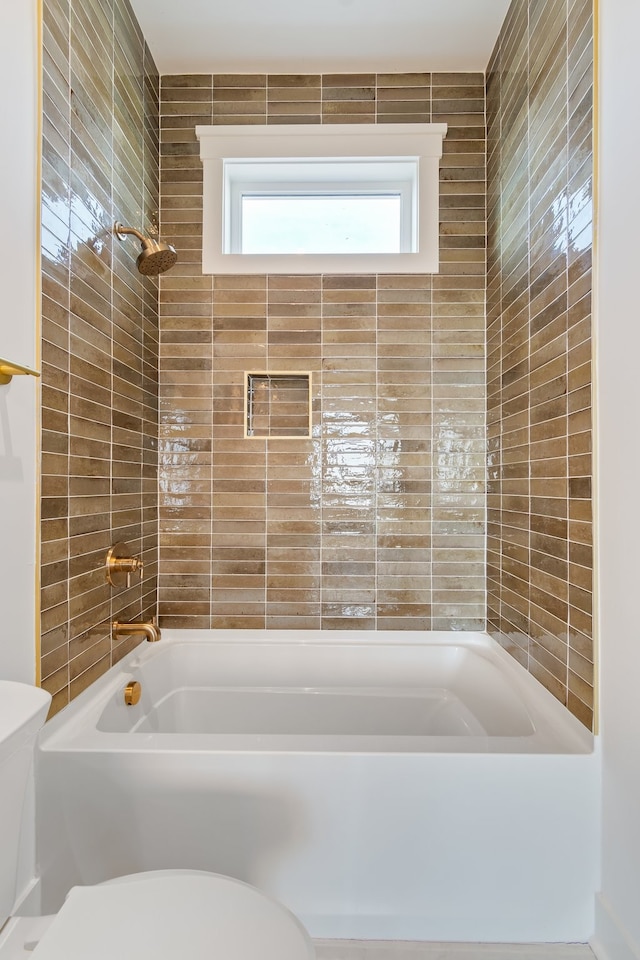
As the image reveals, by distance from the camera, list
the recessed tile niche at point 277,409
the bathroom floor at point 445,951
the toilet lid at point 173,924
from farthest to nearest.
Result: 1. the recessed tile niche at point 277,409
2. the bathroom floor at point 445,951
3. the toilet lid at point 173,924

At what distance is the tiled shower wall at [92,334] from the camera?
134 cm

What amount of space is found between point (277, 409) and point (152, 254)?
79cm

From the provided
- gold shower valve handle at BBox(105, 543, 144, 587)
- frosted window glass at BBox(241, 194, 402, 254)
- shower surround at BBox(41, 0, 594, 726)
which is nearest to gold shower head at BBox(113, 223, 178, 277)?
shower surround at BBox(41, 0, 594, 726)

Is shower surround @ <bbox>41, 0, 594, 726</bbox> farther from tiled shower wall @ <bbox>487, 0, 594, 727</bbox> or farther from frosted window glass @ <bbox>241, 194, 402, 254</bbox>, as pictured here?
frosted window glass @ <bbox>241, 194, 402, 254</bbox>

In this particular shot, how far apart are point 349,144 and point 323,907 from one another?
2.63 meters

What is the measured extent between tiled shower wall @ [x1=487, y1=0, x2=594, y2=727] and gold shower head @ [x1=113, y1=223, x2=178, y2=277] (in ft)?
3.82

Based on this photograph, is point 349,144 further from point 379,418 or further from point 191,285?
point 379,418
